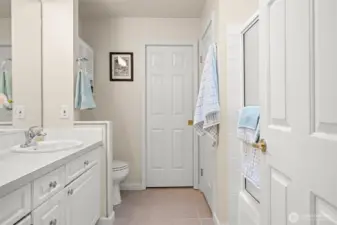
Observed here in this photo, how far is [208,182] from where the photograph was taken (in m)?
3.49

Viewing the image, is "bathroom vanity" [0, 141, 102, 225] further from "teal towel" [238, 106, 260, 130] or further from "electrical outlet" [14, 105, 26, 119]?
"teal towel" [238, 106, 260, 130]

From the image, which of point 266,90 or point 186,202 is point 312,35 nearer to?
point 266,90

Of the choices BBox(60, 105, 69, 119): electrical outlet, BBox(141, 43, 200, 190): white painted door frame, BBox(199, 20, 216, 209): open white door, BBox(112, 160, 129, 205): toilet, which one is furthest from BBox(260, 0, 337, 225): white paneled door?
BBox(141, 43, 200, 190): white painted door frame

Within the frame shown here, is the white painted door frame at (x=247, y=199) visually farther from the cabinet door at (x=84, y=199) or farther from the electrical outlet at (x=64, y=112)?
the electrical outlet at (x=64, y=112)

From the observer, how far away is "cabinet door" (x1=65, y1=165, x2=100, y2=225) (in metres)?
1.97

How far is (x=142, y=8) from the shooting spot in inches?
152

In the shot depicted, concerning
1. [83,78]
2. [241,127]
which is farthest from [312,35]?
[83,78]

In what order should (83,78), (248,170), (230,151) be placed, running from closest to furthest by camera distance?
(248,170), (230,151), (83,78)

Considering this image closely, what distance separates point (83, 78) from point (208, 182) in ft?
6.08

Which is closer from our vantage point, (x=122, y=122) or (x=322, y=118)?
(x=322, y=118)

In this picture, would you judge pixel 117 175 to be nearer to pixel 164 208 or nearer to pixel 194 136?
pixel 164 208

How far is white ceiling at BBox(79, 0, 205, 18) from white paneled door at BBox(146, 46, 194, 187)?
504 millimetres

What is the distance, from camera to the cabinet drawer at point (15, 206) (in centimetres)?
110

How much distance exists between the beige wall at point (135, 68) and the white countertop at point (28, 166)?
6.97ft
